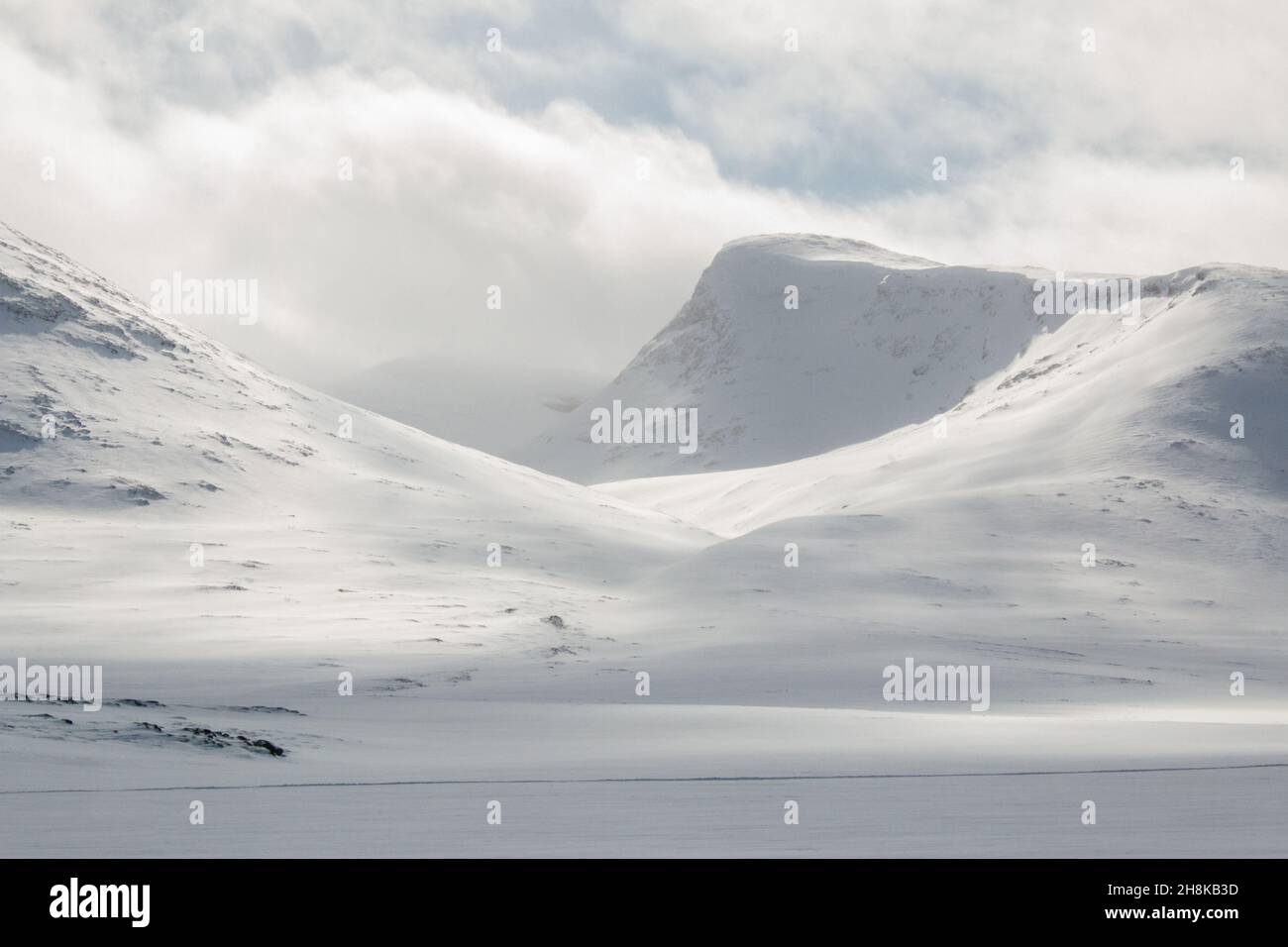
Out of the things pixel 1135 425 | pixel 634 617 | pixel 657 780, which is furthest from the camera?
pixel 1135 425

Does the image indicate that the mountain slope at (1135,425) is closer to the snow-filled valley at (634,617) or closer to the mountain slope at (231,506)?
the snow-filled valley at (634,617)

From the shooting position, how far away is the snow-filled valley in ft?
79.2

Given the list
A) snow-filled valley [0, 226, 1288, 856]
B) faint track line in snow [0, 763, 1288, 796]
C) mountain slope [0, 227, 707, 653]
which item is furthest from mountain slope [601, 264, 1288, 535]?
faint track line in snow [0, 763, 1288, 796]

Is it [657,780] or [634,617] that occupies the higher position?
[634,617]

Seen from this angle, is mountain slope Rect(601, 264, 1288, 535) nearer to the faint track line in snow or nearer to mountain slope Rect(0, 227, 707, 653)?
mountain slope Rect(0, 227, 707, 653)

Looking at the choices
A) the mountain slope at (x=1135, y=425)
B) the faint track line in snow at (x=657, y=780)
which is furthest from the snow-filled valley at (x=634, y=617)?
the mountain slope at (x=1135, y=425)

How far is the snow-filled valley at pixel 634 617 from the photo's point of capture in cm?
2414

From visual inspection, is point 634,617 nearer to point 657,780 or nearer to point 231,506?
point 231,506

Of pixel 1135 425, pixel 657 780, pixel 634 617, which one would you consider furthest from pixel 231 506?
pixel 1135 425

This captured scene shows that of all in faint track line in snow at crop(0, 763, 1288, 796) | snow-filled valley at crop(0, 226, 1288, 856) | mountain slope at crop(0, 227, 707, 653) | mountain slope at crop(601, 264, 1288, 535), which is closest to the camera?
snow-filled valley at crop(0, 226, 1288, 856)

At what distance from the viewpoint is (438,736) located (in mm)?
38531

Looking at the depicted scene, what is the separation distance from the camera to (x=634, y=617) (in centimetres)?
7962

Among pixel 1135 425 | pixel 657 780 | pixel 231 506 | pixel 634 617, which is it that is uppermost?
pixel 1135 425
